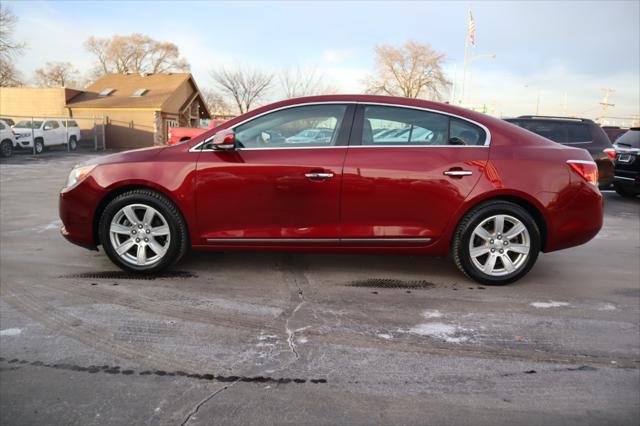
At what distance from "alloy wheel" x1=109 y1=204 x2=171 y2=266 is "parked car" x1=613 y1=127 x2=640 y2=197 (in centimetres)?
976

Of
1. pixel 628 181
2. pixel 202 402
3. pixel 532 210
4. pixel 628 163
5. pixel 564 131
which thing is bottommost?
pixel 202 402

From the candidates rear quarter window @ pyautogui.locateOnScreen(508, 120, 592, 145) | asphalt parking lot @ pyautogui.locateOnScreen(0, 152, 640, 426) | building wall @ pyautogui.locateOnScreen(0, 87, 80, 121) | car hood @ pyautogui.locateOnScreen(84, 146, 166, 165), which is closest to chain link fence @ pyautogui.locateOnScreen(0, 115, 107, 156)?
building wall @ pyautogui.locateOnScreen(0, 87, 80, 121)

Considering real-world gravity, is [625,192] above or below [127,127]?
below

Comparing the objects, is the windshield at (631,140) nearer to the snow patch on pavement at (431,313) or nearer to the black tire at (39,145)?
the snow patch on pavement at (431,313)

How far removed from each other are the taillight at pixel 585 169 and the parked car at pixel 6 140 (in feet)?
70.4

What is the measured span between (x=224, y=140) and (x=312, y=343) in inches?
75.6

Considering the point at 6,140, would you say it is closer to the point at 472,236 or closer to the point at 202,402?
the point at 472,236

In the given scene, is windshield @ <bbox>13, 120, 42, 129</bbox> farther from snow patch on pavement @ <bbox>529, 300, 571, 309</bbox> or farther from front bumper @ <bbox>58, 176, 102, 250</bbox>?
snow patch on pavement @ <bbox>529, 300, 571, 309</bbox>

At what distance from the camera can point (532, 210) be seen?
4211 mm

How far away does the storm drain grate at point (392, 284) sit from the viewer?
13.7 ft

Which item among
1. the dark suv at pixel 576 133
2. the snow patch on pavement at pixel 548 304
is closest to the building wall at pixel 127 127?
the dark suv at pixel 576 133

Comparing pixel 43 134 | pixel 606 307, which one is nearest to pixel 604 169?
pixel 606 307

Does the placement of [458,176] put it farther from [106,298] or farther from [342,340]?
[106,298]

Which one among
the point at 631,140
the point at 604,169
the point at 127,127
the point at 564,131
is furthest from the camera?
the point at 127,127
